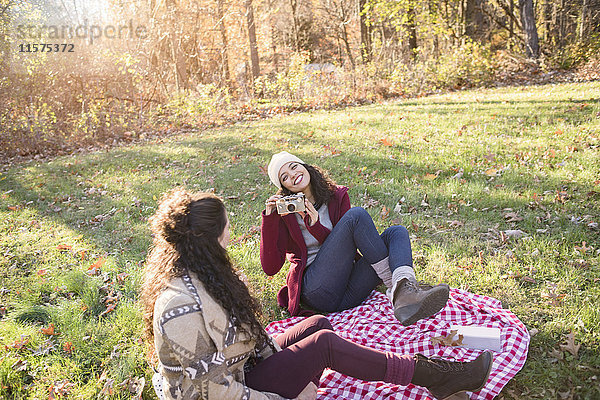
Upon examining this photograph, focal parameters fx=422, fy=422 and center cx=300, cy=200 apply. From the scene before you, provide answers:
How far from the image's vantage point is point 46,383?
283 cm

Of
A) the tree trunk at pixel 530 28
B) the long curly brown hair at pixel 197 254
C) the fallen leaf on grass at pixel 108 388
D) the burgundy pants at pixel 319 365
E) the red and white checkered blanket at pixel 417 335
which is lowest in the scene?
the fallen leaf on grass at pixel 108 388

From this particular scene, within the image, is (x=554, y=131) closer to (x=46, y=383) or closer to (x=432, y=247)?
(x=432, y=247)

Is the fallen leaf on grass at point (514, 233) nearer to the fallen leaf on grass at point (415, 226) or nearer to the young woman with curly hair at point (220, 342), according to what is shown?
the fallen leaf on grass at point (415, 226)

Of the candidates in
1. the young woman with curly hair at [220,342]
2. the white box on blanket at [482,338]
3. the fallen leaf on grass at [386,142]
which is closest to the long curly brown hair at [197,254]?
the young woman with curly hair at [220,342]

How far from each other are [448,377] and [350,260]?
3.68 ft

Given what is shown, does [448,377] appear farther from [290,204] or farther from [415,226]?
[415,226]

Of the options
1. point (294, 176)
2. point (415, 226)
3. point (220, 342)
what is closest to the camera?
point (220, 342)

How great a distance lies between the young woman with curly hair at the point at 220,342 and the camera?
6.13 ft

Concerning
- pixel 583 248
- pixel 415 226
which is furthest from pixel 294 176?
pixel 583 248

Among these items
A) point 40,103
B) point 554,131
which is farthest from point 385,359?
point 40,103

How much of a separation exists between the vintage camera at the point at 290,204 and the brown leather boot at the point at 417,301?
907 millimetres

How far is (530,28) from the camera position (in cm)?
1323

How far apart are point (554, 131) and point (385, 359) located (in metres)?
5.95

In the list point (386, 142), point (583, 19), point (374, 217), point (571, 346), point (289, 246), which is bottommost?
point (571, 346)
